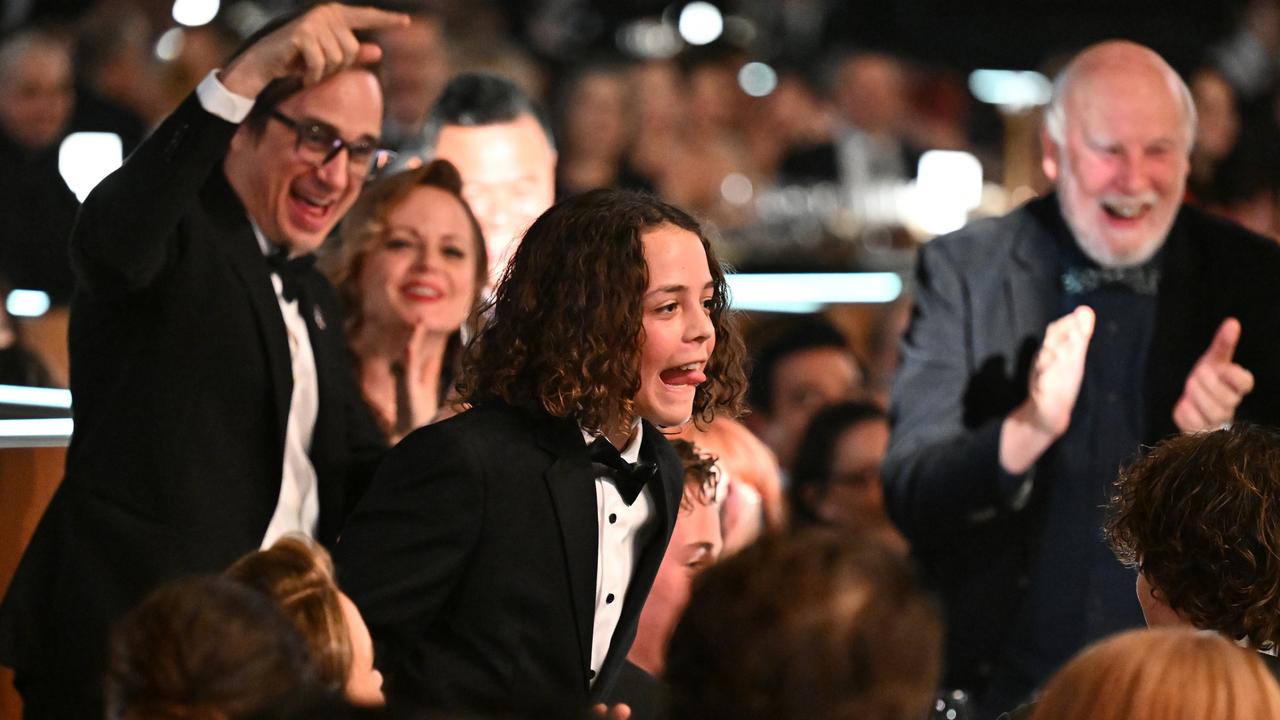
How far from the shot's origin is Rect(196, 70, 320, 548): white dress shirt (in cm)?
312

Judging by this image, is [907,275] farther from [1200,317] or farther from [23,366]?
[23,366]

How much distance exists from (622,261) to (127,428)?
3.02ft

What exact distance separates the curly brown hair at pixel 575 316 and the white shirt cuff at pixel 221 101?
0.56 m

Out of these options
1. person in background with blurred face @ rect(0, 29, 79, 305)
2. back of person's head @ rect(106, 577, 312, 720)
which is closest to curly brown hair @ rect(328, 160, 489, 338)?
person in background with blurred face @ rect(0, 29, 79, 305)

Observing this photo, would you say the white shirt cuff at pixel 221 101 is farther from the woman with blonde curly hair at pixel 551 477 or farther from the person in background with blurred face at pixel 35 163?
the person in background with blurred face at pixel 35 163

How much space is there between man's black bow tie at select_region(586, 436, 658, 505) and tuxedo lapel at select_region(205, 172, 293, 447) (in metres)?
0.72

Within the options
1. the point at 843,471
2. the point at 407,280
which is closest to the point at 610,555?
the point at 407,280

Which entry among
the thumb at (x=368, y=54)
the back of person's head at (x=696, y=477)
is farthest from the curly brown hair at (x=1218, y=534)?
the thumb at (x=368, y=54)

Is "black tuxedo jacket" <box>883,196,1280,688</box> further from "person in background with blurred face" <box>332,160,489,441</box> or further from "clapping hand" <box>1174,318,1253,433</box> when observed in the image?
"person in background with blurred face" <box>332,160,489,441</box>

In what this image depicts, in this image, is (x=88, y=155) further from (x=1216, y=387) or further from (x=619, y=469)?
(x=619, y=469)

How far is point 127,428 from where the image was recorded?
2.96 metres

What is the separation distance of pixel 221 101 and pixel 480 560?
36.6 inches

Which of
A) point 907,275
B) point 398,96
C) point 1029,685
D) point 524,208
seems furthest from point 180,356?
point 907,275

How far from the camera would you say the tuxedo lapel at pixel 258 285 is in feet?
10.1
